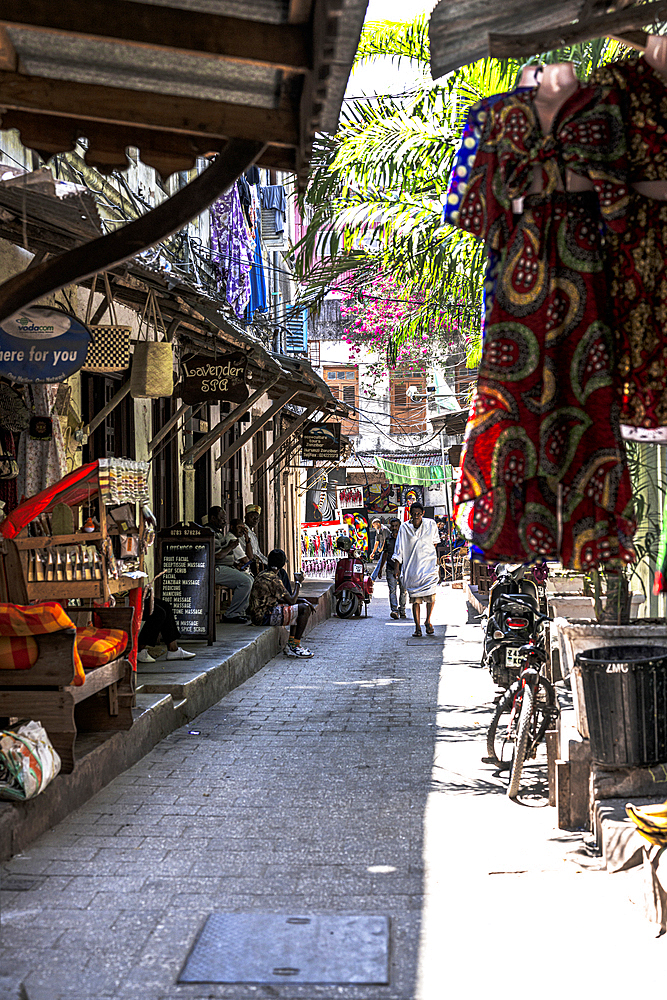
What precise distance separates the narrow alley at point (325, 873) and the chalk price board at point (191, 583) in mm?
2705

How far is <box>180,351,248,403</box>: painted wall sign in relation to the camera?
1117 cm

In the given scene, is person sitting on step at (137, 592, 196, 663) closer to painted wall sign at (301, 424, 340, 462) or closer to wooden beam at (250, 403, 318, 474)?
wooden beam at (250, 403, 318, 474)

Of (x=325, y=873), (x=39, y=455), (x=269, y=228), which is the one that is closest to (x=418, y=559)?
(x=39, y=455)

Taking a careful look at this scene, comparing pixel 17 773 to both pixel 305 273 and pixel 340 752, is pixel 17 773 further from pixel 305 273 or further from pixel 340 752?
pixel 305 273

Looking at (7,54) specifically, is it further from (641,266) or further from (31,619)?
(31,619)

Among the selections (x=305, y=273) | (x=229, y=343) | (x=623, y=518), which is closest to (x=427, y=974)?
(x=623, y=518)

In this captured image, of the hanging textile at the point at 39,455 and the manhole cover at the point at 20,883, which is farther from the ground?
the hanging textile at the point at 39,455

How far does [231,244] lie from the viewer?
16.4 meters

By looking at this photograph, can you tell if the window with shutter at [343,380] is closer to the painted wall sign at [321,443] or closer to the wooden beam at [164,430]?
the painted wall sign at [321,443]

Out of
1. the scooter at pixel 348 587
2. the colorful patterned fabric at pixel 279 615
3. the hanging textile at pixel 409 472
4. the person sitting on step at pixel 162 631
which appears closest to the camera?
the person sitting on step at pixel 162 631

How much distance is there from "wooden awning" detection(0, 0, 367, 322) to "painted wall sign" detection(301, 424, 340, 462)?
16266mm

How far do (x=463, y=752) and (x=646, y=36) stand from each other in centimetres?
563

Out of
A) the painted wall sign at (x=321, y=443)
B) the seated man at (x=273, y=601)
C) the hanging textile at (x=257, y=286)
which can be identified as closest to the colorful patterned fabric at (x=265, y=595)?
the seated man at (x=273, y=601)

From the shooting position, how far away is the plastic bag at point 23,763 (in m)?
5.29
